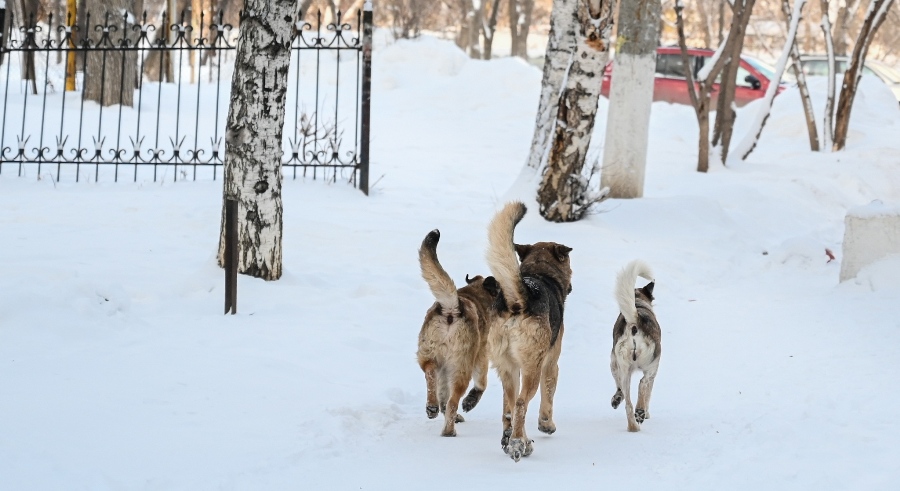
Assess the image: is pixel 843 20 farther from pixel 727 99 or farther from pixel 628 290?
pixel 628 290

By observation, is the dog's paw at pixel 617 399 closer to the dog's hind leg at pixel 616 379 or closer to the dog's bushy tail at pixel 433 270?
the dog's hind leg at pixel 616 379

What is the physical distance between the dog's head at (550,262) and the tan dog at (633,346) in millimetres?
369

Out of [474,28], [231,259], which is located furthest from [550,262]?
[474,28]

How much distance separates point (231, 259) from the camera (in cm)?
705

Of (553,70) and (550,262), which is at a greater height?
(553,70)

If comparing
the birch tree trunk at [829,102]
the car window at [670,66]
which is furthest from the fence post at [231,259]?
the car window at [670,66]

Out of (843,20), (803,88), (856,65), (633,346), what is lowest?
(633,346)

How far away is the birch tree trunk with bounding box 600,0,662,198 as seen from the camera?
1295 centimetres

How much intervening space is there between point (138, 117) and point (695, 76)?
16.1 m

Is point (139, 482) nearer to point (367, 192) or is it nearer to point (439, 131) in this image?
point (367, 192)

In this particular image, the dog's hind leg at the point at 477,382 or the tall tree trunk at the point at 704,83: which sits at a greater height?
the tall tree trunk at the point at 704,83

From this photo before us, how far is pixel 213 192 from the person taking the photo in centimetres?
1125

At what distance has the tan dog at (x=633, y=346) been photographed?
575 cm

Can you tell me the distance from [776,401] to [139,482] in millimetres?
3775
